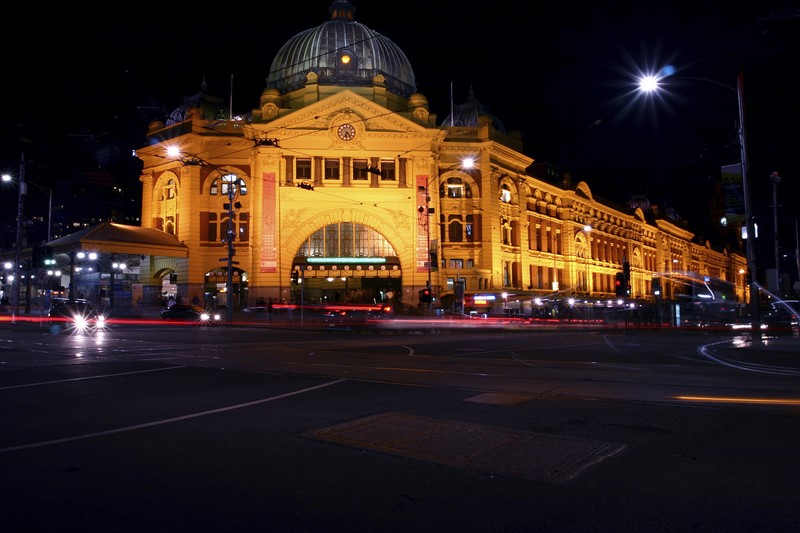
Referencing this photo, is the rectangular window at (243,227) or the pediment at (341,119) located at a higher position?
the pediment at (341,119)

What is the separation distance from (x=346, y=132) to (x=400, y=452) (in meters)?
48.2

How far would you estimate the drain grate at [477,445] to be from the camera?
5.43 m

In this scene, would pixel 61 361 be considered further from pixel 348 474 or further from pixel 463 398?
pixel 348 474

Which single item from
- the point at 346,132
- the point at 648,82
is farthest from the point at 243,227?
the point at 648,82

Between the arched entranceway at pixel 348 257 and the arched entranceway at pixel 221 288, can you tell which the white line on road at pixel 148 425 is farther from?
the arched entranceway at pixel 221 288

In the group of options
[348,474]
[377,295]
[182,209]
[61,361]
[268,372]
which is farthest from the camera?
[377,295]

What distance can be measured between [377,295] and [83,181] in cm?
9315

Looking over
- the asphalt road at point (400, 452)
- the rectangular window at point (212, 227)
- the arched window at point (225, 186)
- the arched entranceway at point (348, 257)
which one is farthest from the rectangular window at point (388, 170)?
the asphalt road at point (400, 452)

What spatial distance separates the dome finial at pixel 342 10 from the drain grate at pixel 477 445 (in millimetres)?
62292

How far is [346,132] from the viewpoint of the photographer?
52188 mm

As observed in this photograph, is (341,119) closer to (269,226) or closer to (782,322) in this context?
(269,226)

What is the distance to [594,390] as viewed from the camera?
32.9ft

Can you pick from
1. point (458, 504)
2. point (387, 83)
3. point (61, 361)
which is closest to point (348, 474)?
point (458, 504)

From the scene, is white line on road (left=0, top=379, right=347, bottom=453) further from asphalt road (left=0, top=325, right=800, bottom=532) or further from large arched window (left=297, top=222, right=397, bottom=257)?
large arched window (left=297, top=222, right=397, bottom=257)
